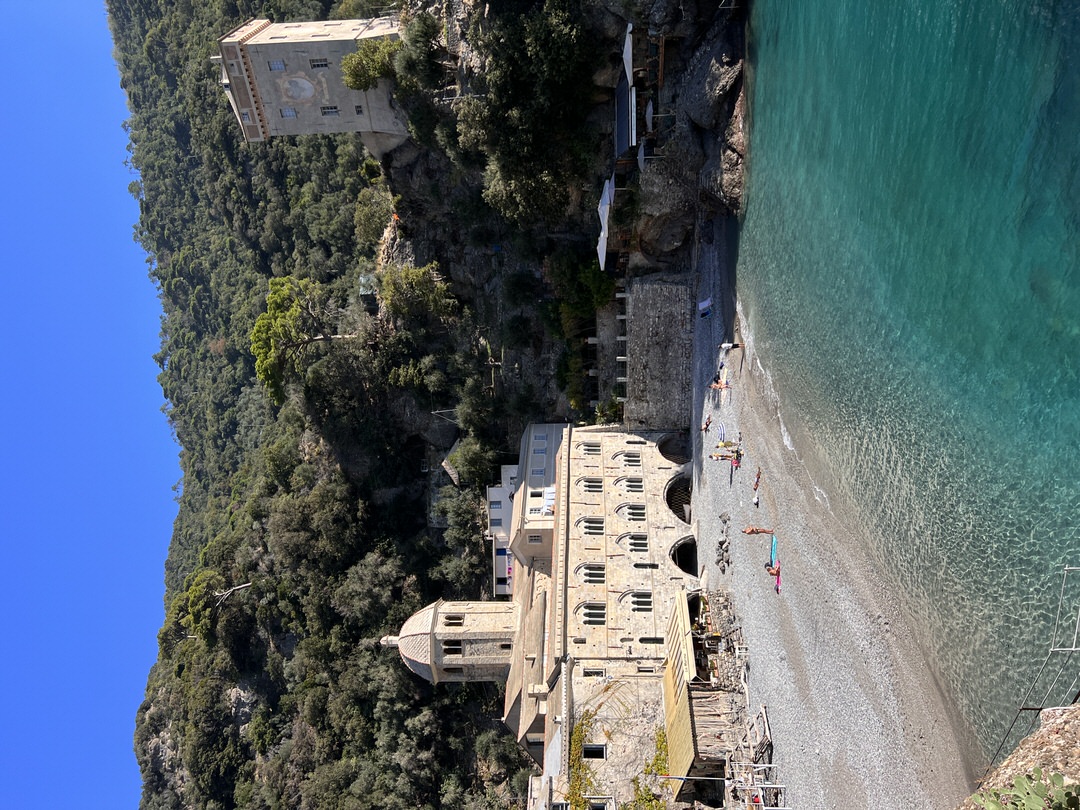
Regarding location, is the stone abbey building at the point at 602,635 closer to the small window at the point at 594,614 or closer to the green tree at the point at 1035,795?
the small window at the point at 594,614

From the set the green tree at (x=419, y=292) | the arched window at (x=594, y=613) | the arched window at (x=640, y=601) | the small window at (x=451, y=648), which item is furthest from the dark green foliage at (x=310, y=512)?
the arched window at (x=640, y=601)

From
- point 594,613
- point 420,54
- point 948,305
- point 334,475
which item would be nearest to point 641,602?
point 594,613

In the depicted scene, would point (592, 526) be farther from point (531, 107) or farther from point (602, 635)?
point (531, 107)

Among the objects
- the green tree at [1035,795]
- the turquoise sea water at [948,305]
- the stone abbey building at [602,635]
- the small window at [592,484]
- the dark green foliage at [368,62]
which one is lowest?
the stone abbey building at [602,635]

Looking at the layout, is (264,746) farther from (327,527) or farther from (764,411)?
(764,411)

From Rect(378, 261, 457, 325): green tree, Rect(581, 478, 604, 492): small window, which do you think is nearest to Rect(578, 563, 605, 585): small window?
Rect(581, 478, 604, 492): small window

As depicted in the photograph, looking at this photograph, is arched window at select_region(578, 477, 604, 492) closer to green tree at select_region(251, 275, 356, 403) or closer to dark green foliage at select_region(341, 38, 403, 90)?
green tree at select_region(251, 275, 356, 403)
